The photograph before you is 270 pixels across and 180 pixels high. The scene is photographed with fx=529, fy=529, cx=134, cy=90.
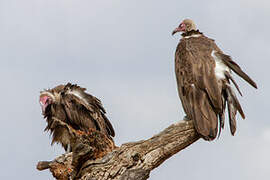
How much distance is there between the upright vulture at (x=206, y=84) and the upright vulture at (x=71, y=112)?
13.2ft

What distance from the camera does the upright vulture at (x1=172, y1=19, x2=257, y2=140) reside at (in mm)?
6644

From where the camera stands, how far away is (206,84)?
683 centimetres

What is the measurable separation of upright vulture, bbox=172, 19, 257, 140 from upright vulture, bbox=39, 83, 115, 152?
13.2 ft

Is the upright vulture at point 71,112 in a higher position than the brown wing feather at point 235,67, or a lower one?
higher

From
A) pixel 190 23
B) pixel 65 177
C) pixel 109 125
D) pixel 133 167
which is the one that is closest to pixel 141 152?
pixel 133 167

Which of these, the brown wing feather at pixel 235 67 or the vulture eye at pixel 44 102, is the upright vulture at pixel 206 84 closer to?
the brown wing feather at pixel 235 67

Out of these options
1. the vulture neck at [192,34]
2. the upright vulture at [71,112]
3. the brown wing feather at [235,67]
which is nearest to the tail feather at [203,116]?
the brown wing feather at [235,67]

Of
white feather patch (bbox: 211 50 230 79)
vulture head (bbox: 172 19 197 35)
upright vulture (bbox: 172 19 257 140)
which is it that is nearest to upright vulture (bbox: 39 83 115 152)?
vulture head (bbox: 172 19 197 35)

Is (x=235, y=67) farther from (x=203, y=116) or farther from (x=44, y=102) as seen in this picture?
(x=44, y=102)

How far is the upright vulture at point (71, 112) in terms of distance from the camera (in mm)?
10953

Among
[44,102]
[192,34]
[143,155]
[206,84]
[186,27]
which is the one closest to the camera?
[143,155]

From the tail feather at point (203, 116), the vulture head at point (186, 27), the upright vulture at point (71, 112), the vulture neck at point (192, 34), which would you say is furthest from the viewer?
the upright vulture at point (71, 112)

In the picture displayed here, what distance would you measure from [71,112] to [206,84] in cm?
474

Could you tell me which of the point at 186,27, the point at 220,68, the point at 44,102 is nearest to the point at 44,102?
the point at 44,102
